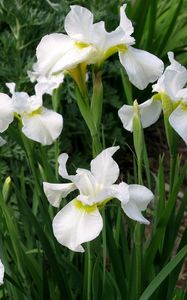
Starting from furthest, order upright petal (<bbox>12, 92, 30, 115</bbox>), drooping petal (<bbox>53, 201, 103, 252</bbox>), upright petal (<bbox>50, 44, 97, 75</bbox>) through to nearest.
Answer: upright petal (<bbox>12, 92, 30, 115</bbox>), upright petal (<bbox>50, 44, 97, 75</bbox>), drooping petal (<bbox>53, 201, 103, 252</bbox>)

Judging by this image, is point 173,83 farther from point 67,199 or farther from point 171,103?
point 67,199

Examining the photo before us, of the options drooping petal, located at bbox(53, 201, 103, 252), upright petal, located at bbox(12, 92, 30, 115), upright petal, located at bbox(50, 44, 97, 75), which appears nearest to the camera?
drooping petal, located at bbox(53, 201, 103, 252)

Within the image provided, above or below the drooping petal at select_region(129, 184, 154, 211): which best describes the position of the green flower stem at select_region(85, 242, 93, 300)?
below

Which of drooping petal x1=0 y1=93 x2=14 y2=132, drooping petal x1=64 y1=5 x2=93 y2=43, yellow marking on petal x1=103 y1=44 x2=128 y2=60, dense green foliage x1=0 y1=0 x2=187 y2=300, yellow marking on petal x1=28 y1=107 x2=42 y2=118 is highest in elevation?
drooping petal x1=64 y1=5 x2=93 y2=43

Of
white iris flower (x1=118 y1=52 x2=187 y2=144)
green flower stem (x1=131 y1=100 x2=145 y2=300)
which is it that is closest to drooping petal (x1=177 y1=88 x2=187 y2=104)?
A: white iris flower (x1=118 y1=52 x2=187 y2=144)

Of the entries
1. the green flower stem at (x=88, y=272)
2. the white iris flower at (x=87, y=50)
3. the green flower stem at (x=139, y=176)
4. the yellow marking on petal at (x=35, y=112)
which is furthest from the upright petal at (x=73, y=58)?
the green flower stem at (x=88, y=272)

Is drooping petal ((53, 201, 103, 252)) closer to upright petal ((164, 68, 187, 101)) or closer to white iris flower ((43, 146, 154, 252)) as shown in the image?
white iris flower ((43, 146, 154, 252))
